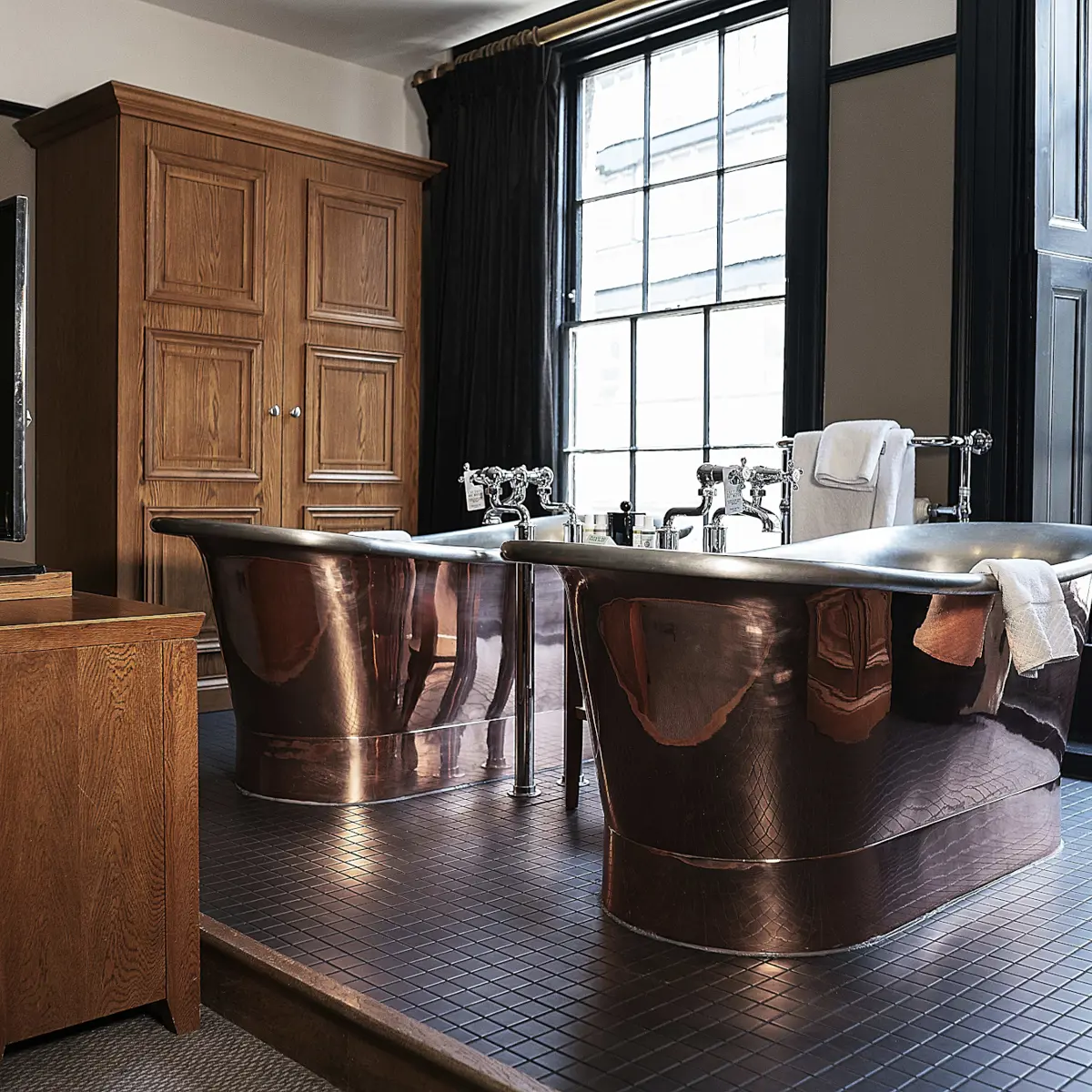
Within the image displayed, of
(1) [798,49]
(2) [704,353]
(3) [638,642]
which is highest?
(1) [798,49]

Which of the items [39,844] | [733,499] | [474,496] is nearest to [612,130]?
[474,496]

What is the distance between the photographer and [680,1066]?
1.55 meters

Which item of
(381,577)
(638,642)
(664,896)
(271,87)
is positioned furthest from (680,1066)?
(271,87)

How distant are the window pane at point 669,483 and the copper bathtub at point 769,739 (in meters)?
1.98

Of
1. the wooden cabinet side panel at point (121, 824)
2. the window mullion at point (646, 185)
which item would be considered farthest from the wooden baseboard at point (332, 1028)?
the window mullion at point (646, 185)

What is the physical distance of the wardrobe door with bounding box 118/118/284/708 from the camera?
3762mm

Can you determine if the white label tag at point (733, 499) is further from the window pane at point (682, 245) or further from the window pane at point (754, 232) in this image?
the window pane at point (682, 245)

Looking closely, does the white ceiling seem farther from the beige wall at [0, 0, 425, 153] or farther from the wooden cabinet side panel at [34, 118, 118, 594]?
the wooden cabinet side panel at [34, 118, 118, 594]

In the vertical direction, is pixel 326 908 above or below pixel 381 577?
below

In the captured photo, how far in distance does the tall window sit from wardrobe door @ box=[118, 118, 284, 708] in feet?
3.63

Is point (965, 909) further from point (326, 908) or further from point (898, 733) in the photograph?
point (326, 908)

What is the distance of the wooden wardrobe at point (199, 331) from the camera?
12.3 ft

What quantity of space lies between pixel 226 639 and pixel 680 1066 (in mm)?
1721

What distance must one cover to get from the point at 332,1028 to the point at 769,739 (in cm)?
77
